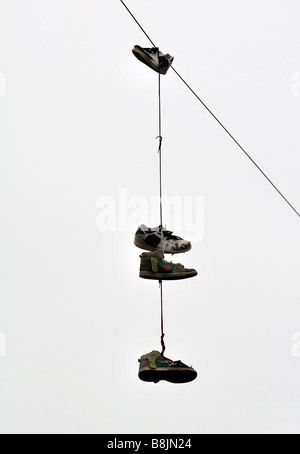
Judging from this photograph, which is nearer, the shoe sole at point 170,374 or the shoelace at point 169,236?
the shoe sole at point 170,374

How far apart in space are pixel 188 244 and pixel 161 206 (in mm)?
301

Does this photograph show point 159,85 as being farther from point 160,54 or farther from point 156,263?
point 156,263

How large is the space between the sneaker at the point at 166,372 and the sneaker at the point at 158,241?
24.2 inches

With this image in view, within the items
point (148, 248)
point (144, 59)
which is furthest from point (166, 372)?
point (144, 59)

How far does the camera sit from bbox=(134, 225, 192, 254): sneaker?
3.33 meters

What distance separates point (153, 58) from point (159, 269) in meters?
1.10

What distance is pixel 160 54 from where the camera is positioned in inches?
122

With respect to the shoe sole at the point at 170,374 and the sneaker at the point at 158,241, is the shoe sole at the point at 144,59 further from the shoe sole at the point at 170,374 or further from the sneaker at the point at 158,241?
the shoe sole at the point at 170,374

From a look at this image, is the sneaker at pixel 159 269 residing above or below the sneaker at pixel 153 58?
below

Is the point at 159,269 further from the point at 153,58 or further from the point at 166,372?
the point at 153,58

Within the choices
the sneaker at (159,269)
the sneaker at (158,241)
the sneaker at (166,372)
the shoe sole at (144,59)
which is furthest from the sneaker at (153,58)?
the sneaker at (166,372)

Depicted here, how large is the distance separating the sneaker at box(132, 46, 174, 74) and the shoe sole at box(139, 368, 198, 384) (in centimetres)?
157

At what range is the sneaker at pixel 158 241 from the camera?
3.33 meters

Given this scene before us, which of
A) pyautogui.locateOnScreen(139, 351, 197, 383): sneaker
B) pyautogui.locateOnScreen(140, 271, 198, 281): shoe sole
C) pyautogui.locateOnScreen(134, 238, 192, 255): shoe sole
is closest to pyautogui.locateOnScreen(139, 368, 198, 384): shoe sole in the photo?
pyautogui.locateOnScreen(139, 351, 197, 383): sneaker
